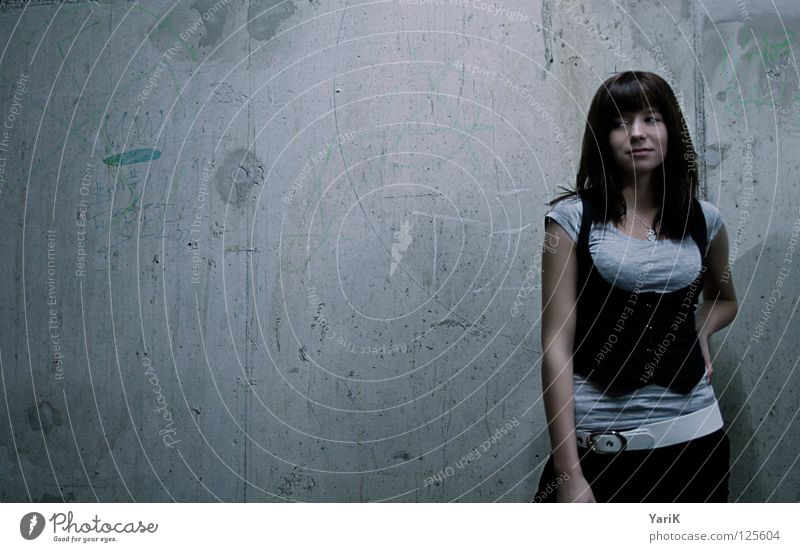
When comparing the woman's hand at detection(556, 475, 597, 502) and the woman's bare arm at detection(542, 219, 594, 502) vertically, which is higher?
the woman's bare arm at detection(542, 219, 594, 502)

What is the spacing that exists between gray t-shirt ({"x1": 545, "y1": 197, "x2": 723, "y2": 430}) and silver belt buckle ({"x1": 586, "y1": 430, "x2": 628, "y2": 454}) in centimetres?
1

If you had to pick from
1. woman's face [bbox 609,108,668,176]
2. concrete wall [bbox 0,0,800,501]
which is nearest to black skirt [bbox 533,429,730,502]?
concrete wall [bbox 0,0,800,501]

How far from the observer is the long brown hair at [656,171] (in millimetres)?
1193

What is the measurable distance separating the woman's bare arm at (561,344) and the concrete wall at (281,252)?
0.26 meters

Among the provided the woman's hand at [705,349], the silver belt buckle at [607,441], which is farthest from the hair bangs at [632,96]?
the silver belt buckle at [607,441]

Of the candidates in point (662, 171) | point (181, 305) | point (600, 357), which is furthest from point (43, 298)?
point (662, 171)

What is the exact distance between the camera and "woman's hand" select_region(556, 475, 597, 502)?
3.73 feet

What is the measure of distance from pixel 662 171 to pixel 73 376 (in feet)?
3.87

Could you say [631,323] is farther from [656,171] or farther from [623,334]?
[656,171]
